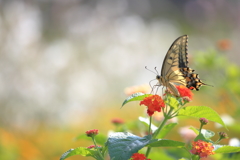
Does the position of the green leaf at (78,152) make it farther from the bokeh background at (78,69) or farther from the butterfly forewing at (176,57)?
the bokeh background at (78,69)

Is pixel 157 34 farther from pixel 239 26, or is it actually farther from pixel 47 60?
pixel 47 60

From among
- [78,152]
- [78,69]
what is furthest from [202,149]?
[78,69]

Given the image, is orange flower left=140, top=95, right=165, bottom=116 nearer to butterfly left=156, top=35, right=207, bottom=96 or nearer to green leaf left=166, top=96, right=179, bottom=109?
green leaf left=166, top=96, right=179, bottom=109

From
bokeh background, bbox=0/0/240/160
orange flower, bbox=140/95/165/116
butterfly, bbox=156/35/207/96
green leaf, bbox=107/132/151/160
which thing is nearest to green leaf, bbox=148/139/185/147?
green leaf, bbox=107/132/151/160

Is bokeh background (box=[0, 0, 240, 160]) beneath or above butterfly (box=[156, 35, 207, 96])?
above

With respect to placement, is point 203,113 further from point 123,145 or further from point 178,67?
point 178,67

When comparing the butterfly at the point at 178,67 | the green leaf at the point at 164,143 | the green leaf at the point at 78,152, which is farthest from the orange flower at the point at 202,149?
the butterfly at the point at 178,67
